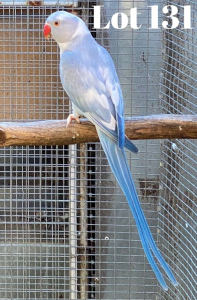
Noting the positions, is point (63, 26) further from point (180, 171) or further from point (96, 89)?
point (180, 171)

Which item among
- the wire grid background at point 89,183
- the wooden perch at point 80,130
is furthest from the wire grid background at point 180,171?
the wooden perch at point 80,130

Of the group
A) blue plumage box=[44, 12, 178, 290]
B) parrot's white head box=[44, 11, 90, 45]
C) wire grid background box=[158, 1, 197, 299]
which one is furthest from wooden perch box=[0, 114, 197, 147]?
wire grid background box=[158, 1, 197, 299]

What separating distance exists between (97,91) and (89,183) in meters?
0.61

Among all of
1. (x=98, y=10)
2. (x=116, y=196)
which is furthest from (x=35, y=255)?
(x=98, y=10)

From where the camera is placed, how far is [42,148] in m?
1.56

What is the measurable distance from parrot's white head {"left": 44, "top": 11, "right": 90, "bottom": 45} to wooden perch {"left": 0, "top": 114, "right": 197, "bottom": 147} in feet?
0.62

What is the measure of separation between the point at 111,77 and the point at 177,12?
1.32ft

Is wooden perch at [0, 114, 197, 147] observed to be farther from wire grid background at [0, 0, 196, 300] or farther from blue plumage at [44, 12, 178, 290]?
wire grid background at [0, 0, 196, 300]

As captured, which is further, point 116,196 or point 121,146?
point 116,196

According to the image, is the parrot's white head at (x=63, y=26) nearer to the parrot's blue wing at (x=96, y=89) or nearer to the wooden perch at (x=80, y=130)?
the parrot's blue wing at (x=96, y=89)

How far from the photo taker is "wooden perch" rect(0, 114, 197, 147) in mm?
1007

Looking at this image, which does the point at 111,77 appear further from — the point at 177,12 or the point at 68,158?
the point at 68,158

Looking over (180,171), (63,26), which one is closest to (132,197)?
(63,26)

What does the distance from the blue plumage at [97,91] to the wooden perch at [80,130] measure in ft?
0.10
